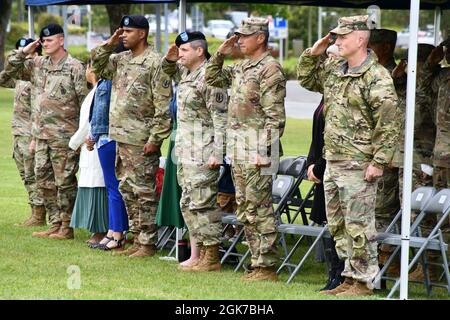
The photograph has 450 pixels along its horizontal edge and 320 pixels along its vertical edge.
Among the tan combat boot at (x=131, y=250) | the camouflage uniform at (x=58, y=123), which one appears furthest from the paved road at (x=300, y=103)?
the tan combat boot at (x=131, y=250)

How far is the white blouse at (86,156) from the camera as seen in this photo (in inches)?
436

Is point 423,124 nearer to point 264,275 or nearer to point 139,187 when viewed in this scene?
point 264,275

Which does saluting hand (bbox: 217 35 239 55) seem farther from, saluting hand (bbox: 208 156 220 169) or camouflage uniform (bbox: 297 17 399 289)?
camouflage uniform (bbox: 297 17 399 289)

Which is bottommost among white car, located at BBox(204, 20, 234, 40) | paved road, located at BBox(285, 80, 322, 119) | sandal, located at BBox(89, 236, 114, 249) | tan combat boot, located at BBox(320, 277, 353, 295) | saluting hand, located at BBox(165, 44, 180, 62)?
paved road, located at BBox(285, 80, 322, 119)

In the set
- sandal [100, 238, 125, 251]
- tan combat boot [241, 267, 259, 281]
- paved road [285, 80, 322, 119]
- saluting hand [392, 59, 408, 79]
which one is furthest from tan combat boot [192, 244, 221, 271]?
paved road [285, 80, 322, 119]

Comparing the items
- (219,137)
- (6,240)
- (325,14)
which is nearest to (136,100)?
(219,137)

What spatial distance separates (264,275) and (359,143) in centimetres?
159

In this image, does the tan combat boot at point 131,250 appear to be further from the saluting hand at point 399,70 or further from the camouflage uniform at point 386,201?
the saluting hand at point 399,70

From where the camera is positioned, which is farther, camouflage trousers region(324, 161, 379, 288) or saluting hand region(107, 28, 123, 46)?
saluting hand region(107, 28, 123, 46)

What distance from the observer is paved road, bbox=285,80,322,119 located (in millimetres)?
30220

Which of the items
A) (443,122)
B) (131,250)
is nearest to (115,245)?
(131,250)

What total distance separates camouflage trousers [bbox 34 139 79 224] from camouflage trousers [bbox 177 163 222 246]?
2173 millimetres

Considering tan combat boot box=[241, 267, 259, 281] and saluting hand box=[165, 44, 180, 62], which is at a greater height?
saluting hand box=[165, 44, 180, 62]
